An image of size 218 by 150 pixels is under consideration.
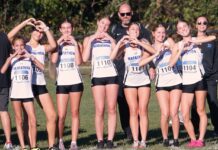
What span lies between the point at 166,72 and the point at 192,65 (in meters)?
0.43

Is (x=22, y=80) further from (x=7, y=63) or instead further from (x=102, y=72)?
(x=102, y=72)

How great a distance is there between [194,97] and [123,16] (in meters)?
1.79

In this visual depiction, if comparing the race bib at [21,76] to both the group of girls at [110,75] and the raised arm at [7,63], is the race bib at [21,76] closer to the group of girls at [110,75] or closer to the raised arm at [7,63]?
the group of girls at [110,75]

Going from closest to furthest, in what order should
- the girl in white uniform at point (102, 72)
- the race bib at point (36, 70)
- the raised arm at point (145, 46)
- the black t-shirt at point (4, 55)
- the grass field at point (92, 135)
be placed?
the race bib at point (36, 70) < the raised arm at point (145, 46) < the girl in white uniform at point (102, 72) < the black t-shirt at point (4, 55) < the grass field at point (92, 135)

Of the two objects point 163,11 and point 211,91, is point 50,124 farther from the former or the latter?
point 163,11

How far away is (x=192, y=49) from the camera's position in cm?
1305

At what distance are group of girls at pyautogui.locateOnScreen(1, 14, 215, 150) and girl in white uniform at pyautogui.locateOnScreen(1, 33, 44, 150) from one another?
15 mm

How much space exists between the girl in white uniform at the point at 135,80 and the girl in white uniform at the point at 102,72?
8.7 inches

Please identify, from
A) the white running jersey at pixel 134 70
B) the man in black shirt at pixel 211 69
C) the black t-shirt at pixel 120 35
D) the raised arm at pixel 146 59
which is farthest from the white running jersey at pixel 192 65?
the man in black shirt at pixel 211 69

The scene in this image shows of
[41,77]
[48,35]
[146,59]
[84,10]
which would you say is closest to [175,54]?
[146,59]

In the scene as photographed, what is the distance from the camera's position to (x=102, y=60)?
42.9ft

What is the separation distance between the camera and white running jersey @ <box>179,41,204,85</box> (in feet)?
42.7

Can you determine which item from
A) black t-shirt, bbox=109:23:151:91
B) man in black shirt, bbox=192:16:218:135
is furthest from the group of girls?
man in black shirt, bbox=192:16:218:135

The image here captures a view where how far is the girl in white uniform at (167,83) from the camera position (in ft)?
42.9
